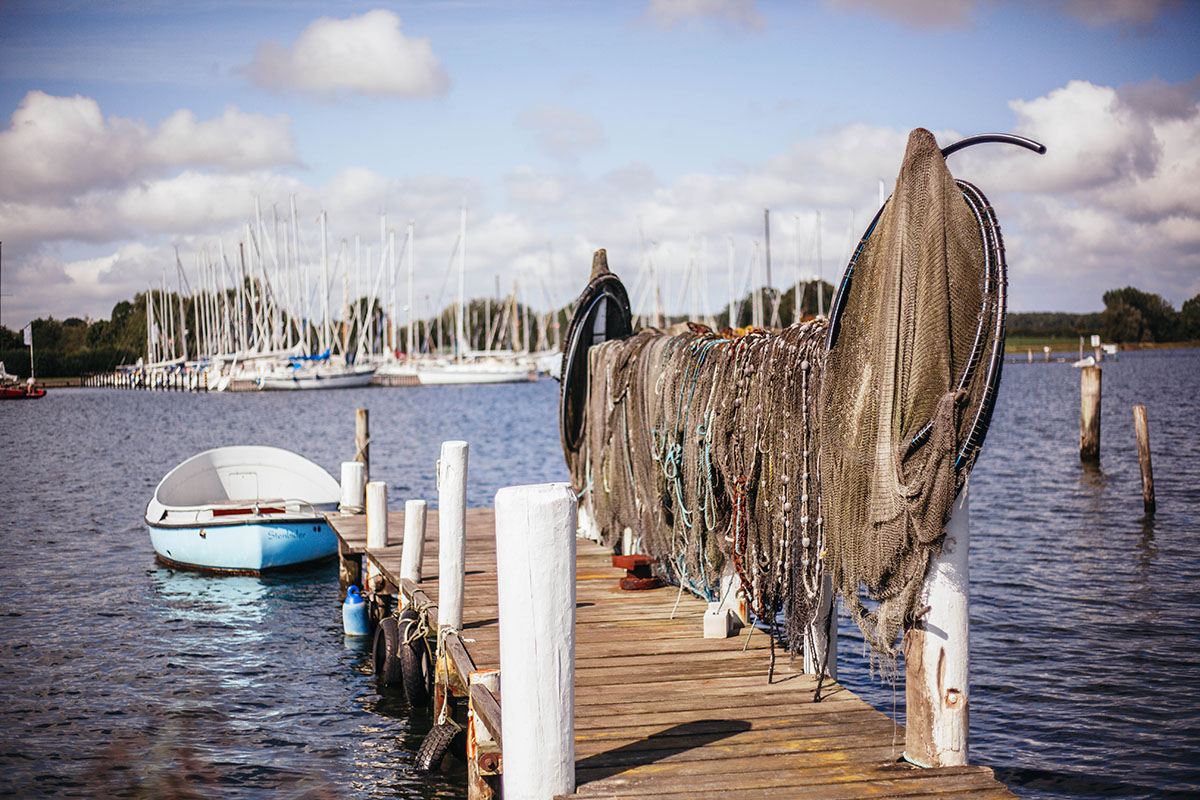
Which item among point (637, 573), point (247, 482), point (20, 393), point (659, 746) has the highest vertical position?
point (20, 393)

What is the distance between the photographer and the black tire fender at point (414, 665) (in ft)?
37.8

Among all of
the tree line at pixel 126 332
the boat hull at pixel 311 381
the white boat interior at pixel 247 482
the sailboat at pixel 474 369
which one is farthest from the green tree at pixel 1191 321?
the white boat interior at pixel 247 482

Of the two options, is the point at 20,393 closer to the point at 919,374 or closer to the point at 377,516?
the point at 377,516

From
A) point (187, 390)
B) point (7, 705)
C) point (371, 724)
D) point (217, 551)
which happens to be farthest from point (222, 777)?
point (187, 390)

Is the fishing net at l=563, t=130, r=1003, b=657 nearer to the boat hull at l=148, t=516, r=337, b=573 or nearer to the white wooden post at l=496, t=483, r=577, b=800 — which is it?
the white wooden post at l=496, t=483, r=577, b=800

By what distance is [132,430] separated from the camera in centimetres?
5950

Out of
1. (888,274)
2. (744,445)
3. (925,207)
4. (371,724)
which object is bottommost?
(371,724)

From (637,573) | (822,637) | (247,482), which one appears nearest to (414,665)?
(637,573)

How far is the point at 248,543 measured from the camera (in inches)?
728

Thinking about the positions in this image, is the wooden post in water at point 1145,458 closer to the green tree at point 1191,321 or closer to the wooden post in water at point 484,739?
the wooden post in water at point 484,739

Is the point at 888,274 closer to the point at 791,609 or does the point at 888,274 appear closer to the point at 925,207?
the point at 925,207

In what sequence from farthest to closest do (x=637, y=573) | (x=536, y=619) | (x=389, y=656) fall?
(x=389, y=656), (x=637, y=573), (x=536, y=619)

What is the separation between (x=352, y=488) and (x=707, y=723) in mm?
13057

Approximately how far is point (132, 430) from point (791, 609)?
59.0m
